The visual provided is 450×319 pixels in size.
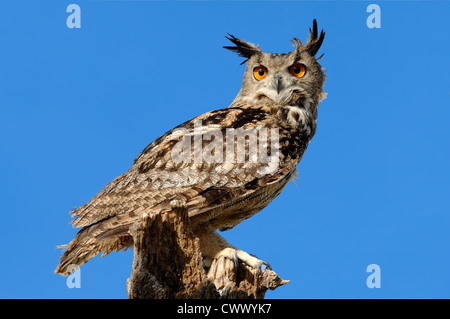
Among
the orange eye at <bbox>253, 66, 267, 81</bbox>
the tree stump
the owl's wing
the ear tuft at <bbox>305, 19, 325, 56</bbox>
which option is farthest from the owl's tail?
the ear tuft at <bbox>305, 19, 325, 56</bbox>

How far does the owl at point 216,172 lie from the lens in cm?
450

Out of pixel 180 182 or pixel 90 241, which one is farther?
pixel 180 182

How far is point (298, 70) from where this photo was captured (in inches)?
242

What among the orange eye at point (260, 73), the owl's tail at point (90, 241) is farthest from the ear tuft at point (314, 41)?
the owl's tail at point (90, 241)

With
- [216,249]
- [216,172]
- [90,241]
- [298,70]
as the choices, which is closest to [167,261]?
[90,241]

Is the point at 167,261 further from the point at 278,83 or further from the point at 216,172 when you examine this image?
the point at 278,83

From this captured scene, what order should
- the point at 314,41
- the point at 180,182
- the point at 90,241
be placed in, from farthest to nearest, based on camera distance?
1. the point at 314,41
2. the point at 180,182
3. the point at 90,241

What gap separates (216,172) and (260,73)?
1807 mm

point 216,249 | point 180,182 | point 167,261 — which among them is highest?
point 180,182

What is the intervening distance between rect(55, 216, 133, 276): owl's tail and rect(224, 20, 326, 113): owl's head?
7.67 ft

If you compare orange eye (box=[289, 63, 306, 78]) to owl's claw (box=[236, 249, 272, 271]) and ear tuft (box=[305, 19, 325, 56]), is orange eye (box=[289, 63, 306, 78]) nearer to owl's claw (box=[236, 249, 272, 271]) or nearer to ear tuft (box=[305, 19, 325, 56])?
ear tuft (box=[305, 19, 325, 56])

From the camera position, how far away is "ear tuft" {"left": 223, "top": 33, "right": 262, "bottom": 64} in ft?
21.6
